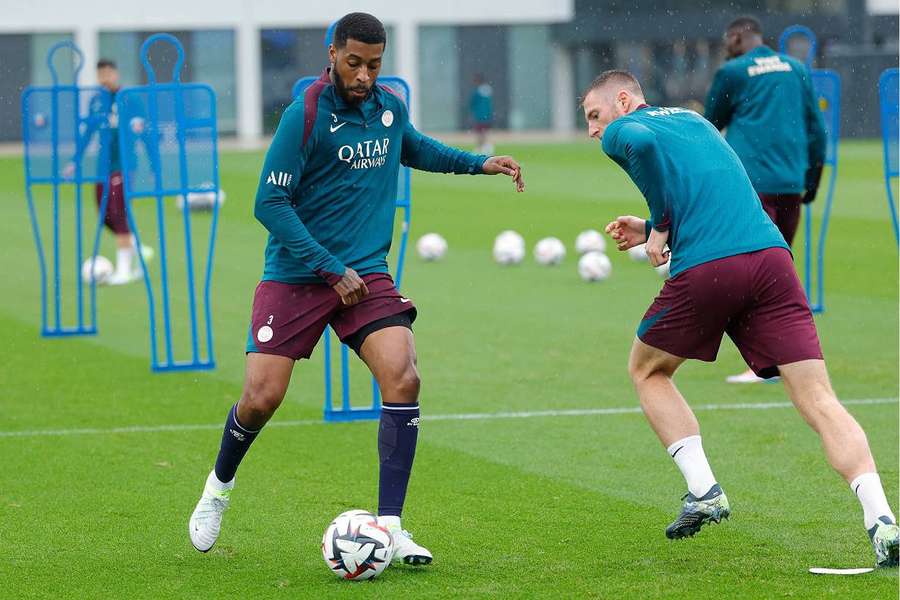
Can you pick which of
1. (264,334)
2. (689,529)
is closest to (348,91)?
(264,334)

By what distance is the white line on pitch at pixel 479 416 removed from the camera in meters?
9.02

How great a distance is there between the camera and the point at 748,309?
5969 millimetres

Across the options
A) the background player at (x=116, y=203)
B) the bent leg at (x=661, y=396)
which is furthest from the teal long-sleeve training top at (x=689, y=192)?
the background player at (x=116, y=203)

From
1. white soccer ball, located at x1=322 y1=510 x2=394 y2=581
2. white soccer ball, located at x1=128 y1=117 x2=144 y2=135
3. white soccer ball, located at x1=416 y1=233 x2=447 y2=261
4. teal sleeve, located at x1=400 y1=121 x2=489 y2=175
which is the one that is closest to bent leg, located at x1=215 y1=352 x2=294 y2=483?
white soccer ball, located at x1=322 y1=510 x2=394 y2=581

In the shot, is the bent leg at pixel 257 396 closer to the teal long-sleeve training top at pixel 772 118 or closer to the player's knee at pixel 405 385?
the player's knee at pixel 405 385

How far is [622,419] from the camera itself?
9211 mm

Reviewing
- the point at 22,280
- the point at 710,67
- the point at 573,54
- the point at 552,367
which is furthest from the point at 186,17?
the point at 552,367

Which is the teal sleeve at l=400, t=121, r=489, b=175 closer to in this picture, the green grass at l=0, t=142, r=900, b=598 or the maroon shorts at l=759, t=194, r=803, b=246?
the green grass at l=0, t=142, r=900, b=598

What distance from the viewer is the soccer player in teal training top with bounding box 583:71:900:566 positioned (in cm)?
580

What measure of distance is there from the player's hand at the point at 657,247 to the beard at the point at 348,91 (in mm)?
1267

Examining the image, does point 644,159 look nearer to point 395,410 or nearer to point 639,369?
point 639,369

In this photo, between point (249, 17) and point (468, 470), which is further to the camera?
point (249, 17)

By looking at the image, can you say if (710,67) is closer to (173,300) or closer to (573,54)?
(573,54)

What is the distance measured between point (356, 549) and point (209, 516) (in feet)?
2.67
